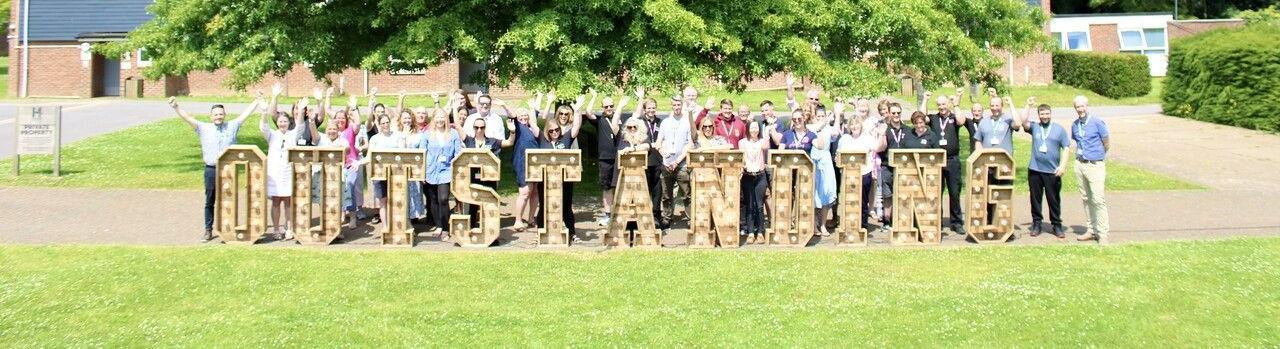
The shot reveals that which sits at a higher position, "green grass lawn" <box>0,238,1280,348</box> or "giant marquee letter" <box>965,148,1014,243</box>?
"giant marquee letter" <box>965,148,1014,243</box>

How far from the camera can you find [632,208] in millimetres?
10781

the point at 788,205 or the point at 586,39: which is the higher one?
the point at 586,39

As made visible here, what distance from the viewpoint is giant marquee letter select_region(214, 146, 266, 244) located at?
Answer: 1088 centimetres


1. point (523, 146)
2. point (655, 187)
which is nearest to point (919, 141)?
point (655, 187)

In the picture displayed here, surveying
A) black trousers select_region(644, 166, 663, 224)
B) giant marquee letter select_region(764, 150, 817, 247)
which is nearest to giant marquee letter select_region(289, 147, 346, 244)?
black trousers select_region(644, 166, 663, 224)

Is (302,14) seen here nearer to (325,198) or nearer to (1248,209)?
(325,198)

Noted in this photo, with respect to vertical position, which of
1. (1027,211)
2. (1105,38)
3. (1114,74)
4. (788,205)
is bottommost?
(1027,211)

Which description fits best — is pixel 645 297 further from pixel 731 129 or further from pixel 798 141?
pixel 731 129

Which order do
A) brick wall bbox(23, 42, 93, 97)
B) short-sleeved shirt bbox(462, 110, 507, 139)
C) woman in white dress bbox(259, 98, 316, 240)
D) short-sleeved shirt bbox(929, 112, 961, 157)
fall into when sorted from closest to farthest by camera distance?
woman in white dress bbox(259, 98, 316, 240)
short-sleeved shirt bbox(462, 110, 507, 139)
short-sleeved shirt bbox(929, 112, 961, 157)
brick wall bbox(23, 42, 93, 97)

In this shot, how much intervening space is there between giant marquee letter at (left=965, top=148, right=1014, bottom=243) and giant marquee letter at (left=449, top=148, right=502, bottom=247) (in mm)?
4659

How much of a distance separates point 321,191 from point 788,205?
4.59m

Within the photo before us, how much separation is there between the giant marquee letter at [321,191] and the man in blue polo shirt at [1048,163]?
7023 millimetres

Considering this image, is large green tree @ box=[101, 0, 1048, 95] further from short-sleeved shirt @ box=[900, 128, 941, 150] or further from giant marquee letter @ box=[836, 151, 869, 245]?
giant marquee letter @ box=[836, 151, 869, 245]

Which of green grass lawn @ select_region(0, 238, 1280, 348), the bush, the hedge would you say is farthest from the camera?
the hedge
